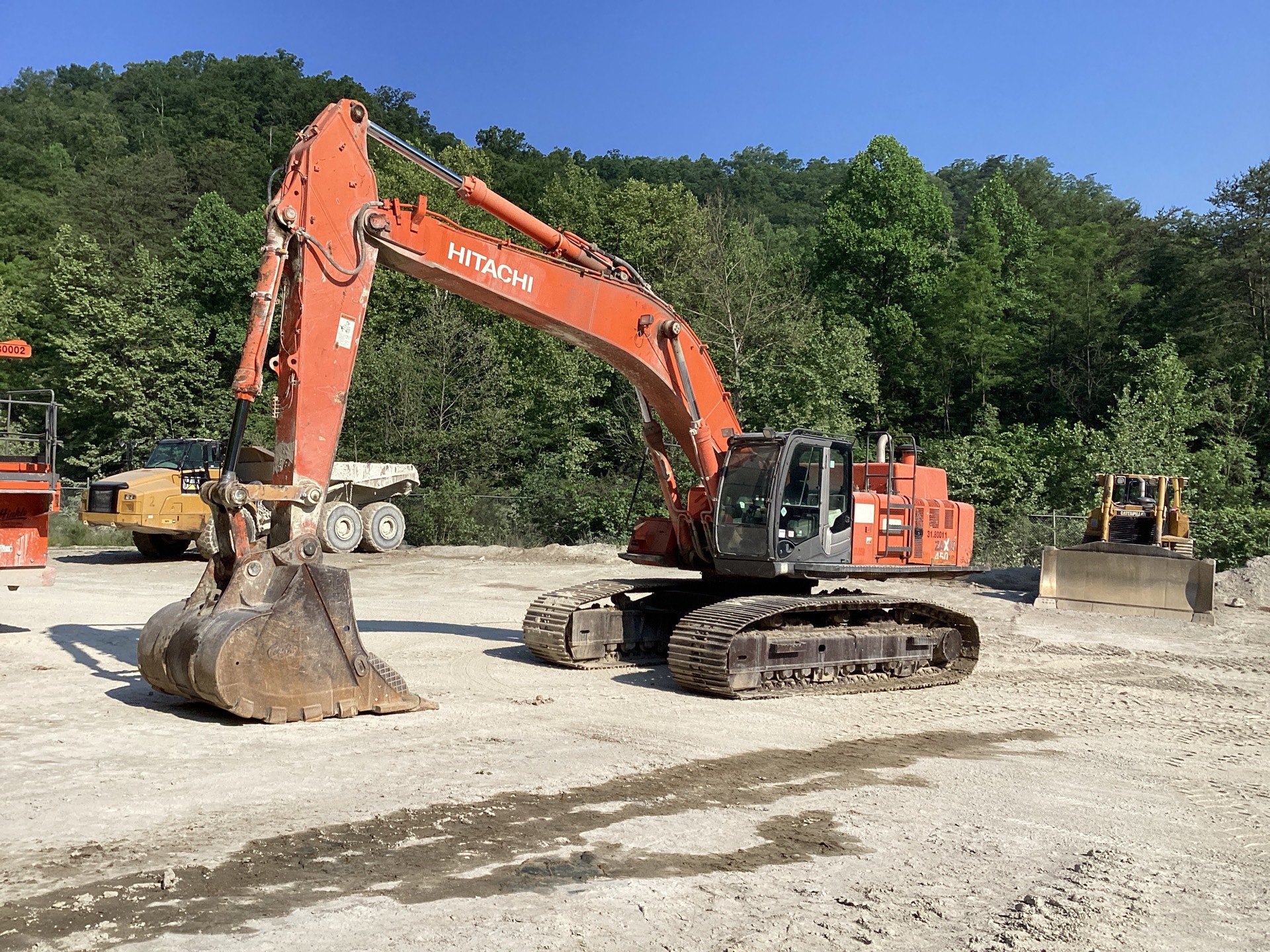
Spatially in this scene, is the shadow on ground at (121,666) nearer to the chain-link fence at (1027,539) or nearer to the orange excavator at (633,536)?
the orange excavator at (633,536)

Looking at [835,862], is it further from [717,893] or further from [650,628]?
[650,628]

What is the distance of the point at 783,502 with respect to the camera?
35.7 feet

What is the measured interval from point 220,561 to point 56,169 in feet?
210

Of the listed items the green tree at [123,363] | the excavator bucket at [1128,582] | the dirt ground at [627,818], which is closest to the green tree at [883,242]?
the green tree at [123,363]

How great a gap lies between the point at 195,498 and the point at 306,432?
15624 millimetres

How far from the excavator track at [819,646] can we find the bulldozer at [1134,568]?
7.48 metres

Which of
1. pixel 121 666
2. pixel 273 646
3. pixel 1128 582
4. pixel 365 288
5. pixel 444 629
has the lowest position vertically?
pixel 121 666

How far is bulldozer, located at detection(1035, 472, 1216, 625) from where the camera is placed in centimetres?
1803

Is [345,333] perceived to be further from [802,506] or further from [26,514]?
[26,514]

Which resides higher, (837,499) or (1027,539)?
(837,499)

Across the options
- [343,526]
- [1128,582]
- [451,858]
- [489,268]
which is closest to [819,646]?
[489,268]

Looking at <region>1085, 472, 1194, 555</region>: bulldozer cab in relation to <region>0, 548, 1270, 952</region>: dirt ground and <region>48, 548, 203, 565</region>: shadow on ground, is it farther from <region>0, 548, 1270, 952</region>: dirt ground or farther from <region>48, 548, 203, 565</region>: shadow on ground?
<region>48, 548, 203, 565</region>: shadow on ground

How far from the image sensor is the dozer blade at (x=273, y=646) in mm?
7930

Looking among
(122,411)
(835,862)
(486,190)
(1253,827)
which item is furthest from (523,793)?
(122,411)
